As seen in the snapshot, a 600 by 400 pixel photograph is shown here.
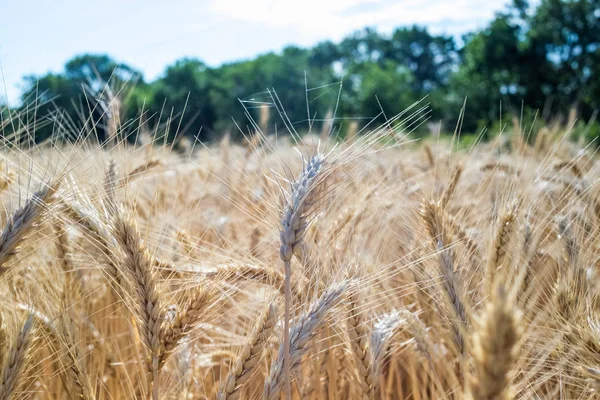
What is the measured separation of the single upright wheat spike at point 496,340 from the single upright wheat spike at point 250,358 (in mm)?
635

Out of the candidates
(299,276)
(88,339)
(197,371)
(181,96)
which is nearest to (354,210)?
(299,276)

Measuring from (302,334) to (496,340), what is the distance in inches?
23.5

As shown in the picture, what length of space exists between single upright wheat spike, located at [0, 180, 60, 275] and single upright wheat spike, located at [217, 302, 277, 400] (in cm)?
55

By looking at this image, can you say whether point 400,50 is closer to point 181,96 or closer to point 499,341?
point 181,96

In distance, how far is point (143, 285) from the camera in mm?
1139

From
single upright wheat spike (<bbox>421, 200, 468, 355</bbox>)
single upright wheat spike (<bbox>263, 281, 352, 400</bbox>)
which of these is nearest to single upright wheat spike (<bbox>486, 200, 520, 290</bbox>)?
single upright wheat spike (<bbox>421, 200, 468, 355</bbox>)

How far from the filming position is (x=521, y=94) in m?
25.5

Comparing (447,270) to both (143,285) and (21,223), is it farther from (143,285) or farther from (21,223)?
(21,223)

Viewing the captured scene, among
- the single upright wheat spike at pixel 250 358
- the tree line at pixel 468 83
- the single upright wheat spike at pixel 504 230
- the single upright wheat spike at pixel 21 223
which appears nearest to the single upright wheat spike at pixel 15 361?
the single upright wheat spike at pixel 21 223

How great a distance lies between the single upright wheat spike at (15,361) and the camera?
3.85 feet

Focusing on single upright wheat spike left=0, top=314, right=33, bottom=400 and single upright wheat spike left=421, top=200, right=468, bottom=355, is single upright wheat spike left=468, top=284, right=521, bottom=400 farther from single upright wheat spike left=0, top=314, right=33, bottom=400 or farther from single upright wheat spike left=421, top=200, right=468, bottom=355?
single upright wheat spike left=0, top=314, right=33, bottom=400

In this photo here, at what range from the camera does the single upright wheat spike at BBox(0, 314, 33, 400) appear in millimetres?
1175

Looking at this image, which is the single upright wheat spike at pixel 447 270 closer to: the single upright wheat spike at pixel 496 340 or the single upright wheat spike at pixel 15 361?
the single upright wheat spike at pixel 496 340

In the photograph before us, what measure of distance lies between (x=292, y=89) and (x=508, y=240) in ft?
133
